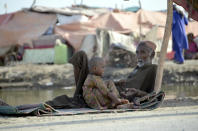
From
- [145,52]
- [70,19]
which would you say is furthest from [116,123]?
[70,19]

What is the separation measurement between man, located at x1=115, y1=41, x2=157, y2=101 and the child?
29cm

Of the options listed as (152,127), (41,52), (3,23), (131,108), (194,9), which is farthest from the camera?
(3,23)

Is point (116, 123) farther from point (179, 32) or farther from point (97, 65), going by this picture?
point (179, 32)

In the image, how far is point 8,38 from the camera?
16.2 metres

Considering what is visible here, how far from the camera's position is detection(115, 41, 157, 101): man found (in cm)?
576

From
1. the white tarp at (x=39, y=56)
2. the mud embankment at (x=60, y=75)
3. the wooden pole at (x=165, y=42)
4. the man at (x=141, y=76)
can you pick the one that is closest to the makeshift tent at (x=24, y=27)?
the white tarp at (x=39, y=56)

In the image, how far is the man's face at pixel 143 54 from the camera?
5.81 m

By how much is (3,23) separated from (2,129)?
13623 millimetres

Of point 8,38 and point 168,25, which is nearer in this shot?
point 168,25

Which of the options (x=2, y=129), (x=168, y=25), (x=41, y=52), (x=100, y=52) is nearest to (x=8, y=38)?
(x=41, y=52)

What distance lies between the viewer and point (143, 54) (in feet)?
19.2

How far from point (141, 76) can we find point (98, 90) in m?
0.79

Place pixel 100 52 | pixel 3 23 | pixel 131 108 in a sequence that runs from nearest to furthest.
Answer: pixel 131 108 → pixel 100 52 → pixel 3 23

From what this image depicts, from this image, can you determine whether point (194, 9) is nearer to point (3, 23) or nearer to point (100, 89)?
point (100, 89)
